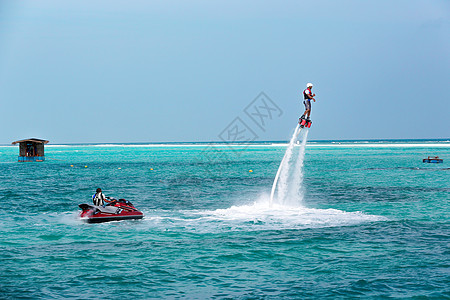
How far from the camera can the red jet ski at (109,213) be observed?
99.1 ft

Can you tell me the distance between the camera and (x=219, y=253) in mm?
22484

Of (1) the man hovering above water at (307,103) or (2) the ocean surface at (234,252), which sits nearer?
(2) the ocean surface at (234,252)

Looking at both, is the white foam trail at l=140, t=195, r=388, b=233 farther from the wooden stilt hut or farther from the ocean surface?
the wooden stilt hut

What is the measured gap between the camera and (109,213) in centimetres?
3041

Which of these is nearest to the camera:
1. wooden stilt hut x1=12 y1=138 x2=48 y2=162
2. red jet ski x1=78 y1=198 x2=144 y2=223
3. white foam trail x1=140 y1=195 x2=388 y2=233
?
white foam trail x1=140 y1=195 x2=388 y2=233

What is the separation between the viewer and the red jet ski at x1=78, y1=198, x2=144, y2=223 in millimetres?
30219

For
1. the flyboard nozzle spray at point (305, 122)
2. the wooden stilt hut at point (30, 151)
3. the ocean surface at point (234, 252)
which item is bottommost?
the ocean surface at point (234, 252)

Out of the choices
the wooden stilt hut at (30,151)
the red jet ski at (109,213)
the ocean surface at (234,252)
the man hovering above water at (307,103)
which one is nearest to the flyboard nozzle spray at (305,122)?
the man hovering above water at (307,103)

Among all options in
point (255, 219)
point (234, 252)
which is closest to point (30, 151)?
point (255, 219)

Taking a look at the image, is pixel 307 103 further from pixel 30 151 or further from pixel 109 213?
pixel 30 151

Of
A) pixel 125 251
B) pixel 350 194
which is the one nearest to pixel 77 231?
pixel 125 251

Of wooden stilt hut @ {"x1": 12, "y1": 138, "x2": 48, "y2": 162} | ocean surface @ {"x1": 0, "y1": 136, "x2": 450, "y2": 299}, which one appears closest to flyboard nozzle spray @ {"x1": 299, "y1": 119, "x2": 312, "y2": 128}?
ocean surface @ {"x1": 0, "y1": 136, "x2": 450, "y2": 299}

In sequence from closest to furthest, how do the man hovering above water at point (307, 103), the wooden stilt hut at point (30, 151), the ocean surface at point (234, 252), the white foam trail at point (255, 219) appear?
the ocean surface at point (234, 252) → the man hovering above water at point (307, 103) → the white foam trail at point (255, 219) → the wooden stilt hut at point (30, 151)

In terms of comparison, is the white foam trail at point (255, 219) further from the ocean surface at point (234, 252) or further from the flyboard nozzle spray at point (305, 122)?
the flyboard nozzle spray at point (305, 122)
